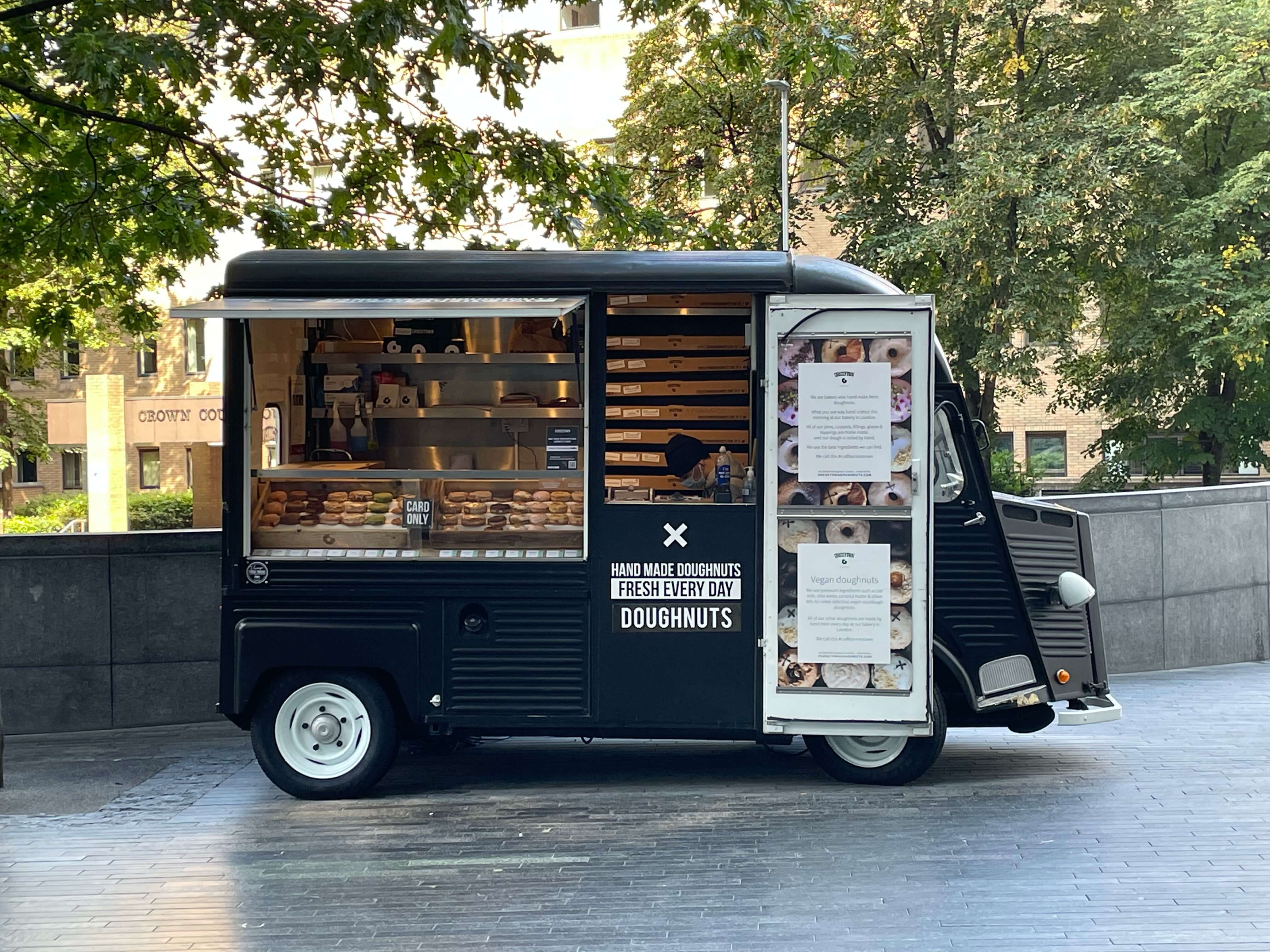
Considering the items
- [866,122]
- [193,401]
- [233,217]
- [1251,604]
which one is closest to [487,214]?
[233,217]

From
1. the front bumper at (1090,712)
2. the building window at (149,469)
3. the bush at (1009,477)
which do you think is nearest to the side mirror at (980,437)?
the front bumper at (1090,712)

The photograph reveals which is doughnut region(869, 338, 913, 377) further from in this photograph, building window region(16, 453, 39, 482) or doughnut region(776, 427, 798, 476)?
building window region(16, 453, 39, 482)

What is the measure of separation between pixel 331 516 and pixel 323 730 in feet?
4.08

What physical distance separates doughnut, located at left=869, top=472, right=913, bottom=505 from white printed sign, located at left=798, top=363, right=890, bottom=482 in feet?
0.12

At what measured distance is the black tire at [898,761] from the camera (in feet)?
25.0

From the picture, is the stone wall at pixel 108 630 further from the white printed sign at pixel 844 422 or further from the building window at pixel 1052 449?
the building window at pixel 1052 449

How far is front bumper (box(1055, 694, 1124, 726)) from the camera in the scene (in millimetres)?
7703

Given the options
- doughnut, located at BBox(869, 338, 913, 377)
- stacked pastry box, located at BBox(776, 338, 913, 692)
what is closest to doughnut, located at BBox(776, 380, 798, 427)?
stacked pastry box, located at BBox(776, 338, 913, 692)

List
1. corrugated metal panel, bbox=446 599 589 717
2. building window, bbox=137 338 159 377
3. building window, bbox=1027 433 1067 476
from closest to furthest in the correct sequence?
corrugated metal panel, bbox=446 599 589 717 → building window, bbox=1027 433 1067 476 → building window, bbox=137 338 159 377

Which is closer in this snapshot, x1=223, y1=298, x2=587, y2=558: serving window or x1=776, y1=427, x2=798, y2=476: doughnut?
x1=776, y1=427, x2=798, y2=476: doughnut

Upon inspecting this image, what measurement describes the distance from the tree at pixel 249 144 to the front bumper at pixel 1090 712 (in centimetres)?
583

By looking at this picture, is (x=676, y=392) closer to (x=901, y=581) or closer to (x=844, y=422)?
(x=844, y=422)

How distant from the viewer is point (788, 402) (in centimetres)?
743

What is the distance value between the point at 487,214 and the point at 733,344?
4807 mm
